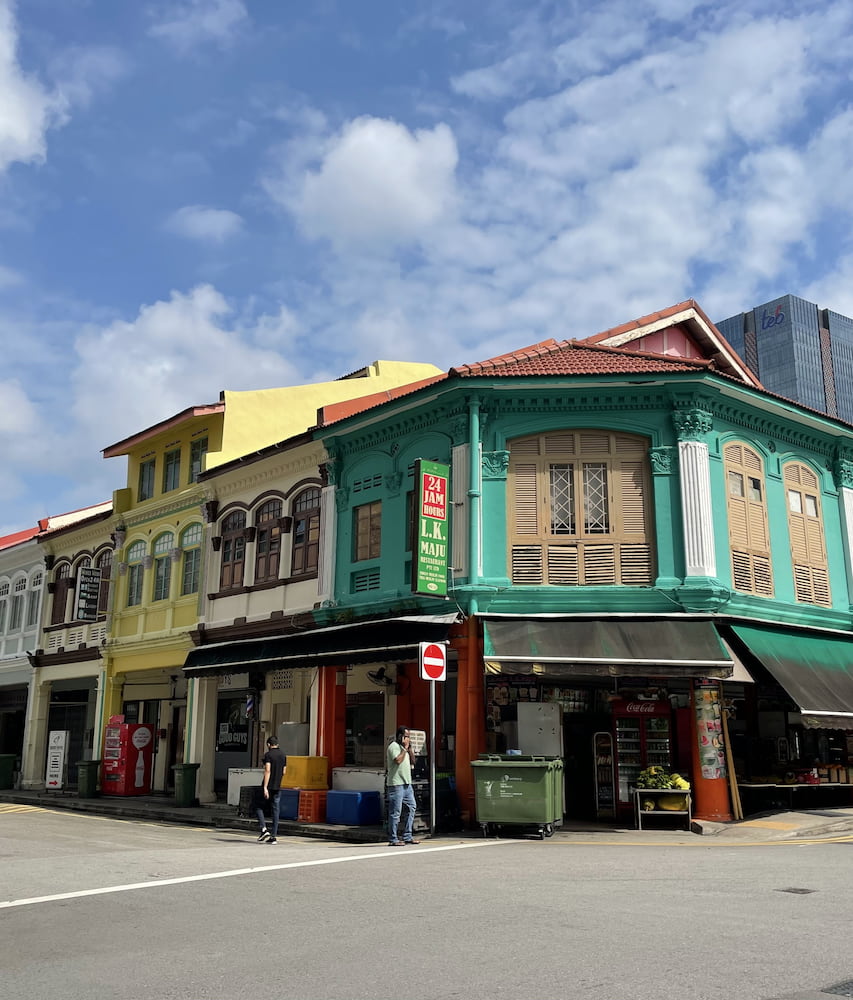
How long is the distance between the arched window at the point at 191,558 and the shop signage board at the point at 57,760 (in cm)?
627

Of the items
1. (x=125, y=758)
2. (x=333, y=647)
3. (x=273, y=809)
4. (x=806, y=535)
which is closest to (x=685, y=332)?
(x=806, y=535)

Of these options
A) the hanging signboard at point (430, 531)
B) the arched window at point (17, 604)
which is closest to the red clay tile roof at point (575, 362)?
the hanging signboard at point (430, 531)

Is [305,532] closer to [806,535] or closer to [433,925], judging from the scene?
[806,535]

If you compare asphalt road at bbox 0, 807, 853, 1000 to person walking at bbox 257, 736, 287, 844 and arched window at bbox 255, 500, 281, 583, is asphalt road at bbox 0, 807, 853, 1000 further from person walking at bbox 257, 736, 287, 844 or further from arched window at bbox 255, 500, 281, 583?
arched window at bbox 255, 500, 281, 583

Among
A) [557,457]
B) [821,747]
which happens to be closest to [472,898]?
[557,457]

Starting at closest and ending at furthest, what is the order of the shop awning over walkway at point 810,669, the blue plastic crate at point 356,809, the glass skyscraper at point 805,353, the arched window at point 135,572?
the shop awning over walkway at point 810,669 → the blue plastic crate at point 356,809 → the arched window at point 135,572 → the glass skyscraper at point 805,353

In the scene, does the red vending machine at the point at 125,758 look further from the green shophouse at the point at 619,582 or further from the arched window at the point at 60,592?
the green shophouse at the point at 619,582

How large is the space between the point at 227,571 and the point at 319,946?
1771 cm

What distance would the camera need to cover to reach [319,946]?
688cm

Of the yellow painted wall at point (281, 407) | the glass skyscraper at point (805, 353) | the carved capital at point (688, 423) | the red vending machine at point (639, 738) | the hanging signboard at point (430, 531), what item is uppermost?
the glass skyscraper at point (805, 353)

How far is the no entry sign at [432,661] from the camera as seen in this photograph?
14.8m

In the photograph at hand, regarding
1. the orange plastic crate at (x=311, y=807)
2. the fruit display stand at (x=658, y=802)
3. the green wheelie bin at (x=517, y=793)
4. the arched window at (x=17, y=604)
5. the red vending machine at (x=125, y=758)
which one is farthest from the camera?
the arched window at (x=17, y=604)

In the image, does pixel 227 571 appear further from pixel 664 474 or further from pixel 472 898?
pixel 472 898

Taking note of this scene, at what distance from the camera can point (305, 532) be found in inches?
858
